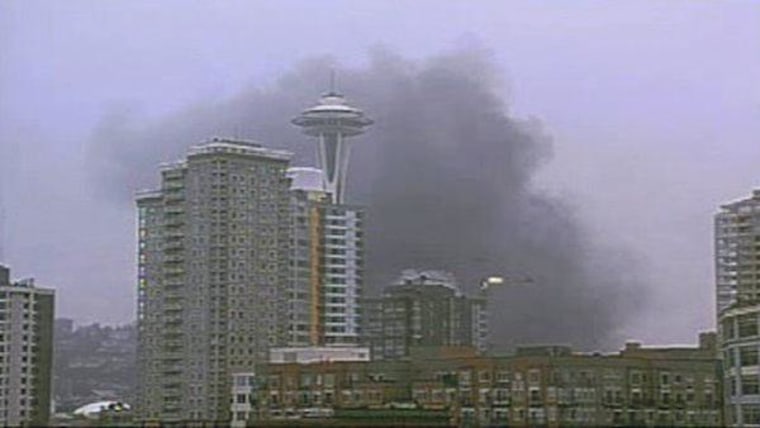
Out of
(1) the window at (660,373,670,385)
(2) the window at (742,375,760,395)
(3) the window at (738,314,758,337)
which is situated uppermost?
(3) the window at (738,314,758,337)

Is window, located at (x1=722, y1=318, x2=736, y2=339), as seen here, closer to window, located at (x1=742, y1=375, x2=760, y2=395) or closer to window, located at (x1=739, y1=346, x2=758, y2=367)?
window, located at (x1=739, y1=346, x2=758, y2=367)

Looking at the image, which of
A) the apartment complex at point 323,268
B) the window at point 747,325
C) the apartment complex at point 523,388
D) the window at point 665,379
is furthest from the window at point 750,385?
the apartment complex at point 323,268

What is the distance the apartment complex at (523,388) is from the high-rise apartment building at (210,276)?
14.4 ft

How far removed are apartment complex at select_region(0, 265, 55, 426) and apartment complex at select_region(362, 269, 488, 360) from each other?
26.3 ft

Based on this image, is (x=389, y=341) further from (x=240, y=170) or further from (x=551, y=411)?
(x=551, y=411)

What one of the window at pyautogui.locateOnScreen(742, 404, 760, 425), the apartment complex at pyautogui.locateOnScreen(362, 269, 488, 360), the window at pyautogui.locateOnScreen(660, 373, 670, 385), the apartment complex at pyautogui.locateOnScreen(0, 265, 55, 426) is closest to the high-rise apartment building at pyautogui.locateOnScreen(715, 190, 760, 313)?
the apartment complex at pyautogui.locateOnScreen(362, 269, 488, 360)

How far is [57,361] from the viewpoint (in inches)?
1207

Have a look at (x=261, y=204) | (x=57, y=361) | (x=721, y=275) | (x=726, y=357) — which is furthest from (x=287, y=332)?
(x=726, y=357)

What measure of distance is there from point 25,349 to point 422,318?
32.5 feet

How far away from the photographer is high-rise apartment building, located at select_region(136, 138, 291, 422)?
99.3ft

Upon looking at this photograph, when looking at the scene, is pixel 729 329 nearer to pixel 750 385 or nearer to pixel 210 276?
pixel 750 385

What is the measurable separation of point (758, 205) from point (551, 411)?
16.0 metres

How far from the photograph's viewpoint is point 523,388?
2239cm

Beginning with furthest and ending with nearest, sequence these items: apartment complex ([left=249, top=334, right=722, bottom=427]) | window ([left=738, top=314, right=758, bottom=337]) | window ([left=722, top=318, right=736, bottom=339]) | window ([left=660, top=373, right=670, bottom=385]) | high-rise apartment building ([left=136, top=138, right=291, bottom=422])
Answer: high-rise apartment building ([left=136, top=138, right=291, bottom=422])
window ([left=660, top=373, right=670, bottom=385])
apartment complex ([left=249, top=334, right=722, bottom=427])
window ([left=722, top=318, right=736, bottom=339])
window ([left=738, top=314, right=758, bottom=337])
